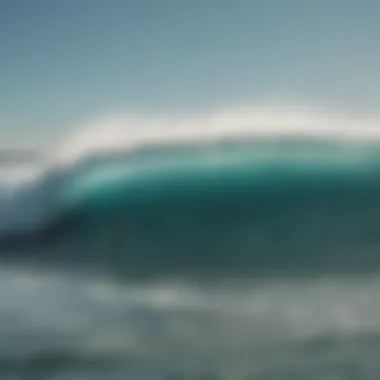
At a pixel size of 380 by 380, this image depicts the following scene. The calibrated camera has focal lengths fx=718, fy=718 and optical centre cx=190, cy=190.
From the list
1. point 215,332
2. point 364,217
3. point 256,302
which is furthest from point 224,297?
point 364,217

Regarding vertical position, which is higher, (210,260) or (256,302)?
(210,260)

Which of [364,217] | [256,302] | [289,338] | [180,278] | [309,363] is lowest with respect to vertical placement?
[309,363]

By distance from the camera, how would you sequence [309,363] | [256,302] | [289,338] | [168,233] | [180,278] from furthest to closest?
[168,233] < [180,278] < [256,302] < [289,338] < [309,363]

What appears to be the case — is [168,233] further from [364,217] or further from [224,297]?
[364,217]

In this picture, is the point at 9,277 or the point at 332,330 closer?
the point at 332,330

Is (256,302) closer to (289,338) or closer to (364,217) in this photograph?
(289,338)

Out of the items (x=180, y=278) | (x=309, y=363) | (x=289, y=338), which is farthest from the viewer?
(x=180, y=278)

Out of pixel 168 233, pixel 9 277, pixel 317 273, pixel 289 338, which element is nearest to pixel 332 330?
pixel 289 338

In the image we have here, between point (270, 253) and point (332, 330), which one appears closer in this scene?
point (332, 330)

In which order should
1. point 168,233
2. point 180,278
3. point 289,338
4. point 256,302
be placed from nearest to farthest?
1. point 289,338
2. point 256,302
3. point 180,278
4. point 168,233
